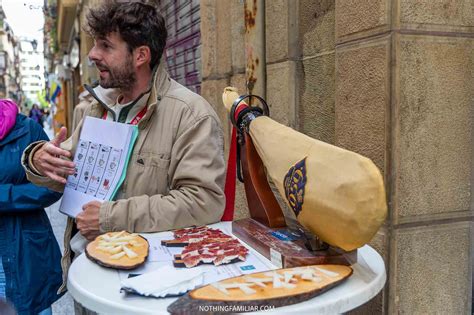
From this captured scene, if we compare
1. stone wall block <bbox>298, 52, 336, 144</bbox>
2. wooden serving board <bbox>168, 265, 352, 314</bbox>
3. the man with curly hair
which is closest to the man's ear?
the man with curly hair

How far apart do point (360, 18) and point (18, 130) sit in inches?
71.1

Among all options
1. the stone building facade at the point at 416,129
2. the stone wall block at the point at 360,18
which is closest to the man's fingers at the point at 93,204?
the stone building facade at the point at 416,129

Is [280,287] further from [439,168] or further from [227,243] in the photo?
[439,168]

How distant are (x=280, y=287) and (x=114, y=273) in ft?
1.66

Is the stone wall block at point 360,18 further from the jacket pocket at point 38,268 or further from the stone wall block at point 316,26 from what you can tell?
the jacket pocket at point 38,268

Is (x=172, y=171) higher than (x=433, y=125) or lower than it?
lower

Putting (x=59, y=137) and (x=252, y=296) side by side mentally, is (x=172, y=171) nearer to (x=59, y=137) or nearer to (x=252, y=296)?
(x=59, y=137)

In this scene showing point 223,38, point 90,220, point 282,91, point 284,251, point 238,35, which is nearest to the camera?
point 284,251

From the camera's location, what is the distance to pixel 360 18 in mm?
2211

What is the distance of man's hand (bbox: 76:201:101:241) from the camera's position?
1861mm

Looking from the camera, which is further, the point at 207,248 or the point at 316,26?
the point at 316,26

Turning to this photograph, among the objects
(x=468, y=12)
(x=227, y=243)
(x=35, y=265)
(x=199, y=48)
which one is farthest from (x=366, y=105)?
(x=199, y=48)

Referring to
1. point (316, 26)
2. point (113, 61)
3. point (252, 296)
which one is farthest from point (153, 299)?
point (316, 26)

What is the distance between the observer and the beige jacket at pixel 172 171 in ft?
Result: 6.06
